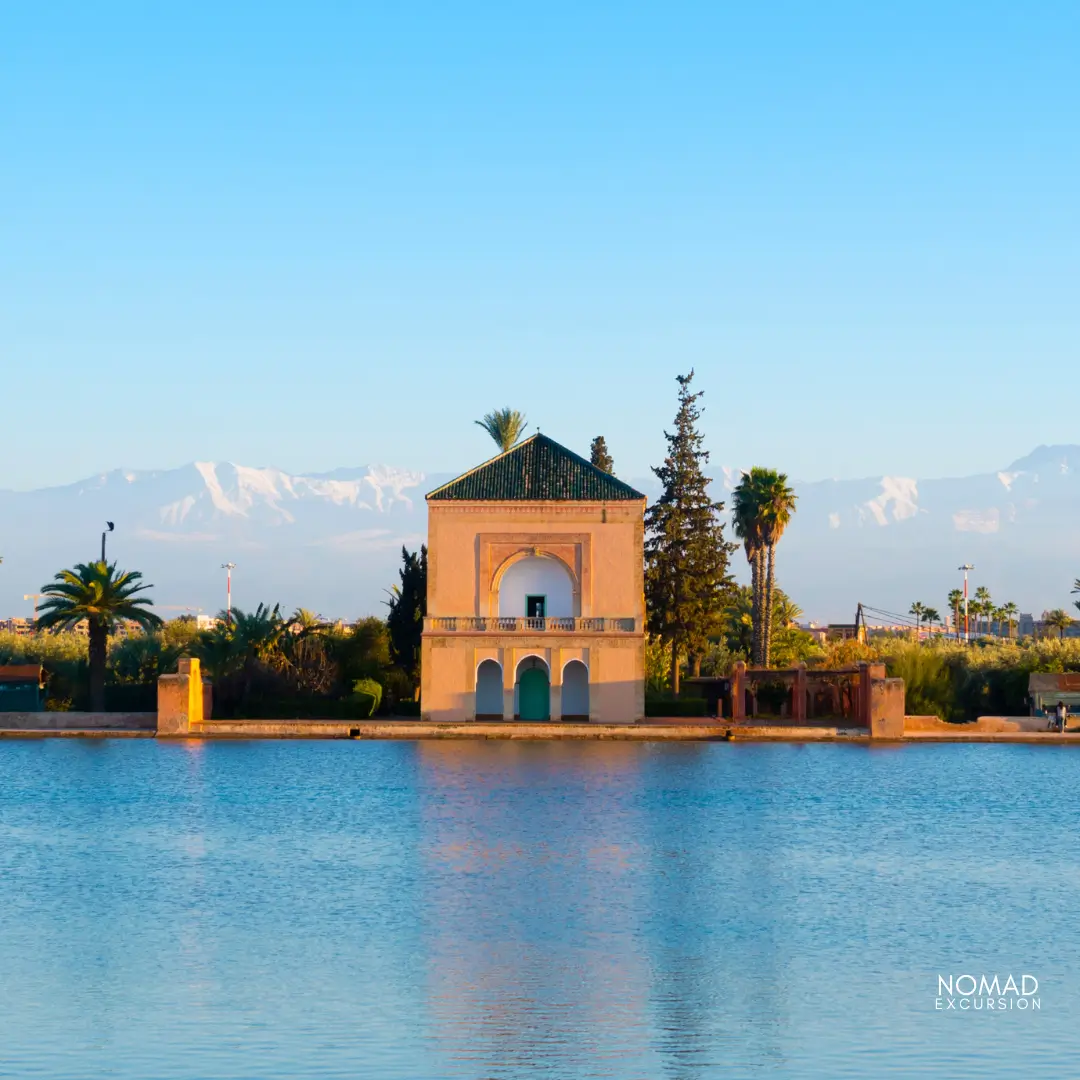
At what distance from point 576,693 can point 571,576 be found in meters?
3.61

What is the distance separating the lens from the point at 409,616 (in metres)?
56.7

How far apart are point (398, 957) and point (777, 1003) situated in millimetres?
4289

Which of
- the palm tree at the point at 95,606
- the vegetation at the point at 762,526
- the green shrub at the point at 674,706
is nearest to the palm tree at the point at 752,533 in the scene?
the vegetation at the point at 762,526

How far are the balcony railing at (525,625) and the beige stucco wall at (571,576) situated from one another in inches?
5.0

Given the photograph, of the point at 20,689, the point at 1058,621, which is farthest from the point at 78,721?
the point at 1058,621

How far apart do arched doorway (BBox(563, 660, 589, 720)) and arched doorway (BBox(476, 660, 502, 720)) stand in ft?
Answer: 6.79

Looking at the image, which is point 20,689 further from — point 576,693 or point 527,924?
point 527,924

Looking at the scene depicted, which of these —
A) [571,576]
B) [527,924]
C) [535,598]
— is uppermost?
[571,576]

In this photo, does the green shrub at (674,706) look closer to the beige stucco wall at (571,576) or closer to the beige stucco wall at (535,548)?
the beige stucco wall at (571,576)

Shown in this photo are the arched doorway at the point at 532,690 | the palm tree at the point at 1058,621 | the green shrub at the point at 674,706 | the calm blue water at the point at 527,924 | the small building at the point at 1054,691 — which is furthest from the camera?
the palm tree at the point at 1058,621

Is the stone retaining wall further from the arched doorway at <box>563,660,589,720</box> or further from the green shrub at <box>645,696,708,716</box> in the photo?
the green shrub at <box>645,696,708,716</box>

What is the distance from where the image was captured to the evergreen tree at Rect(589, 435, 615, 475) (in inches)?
2459

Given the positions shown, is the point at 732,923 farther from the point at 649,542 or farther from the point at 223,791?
the point at 649,542

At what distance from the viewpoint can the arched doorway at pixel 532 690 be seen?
50.9 metres
